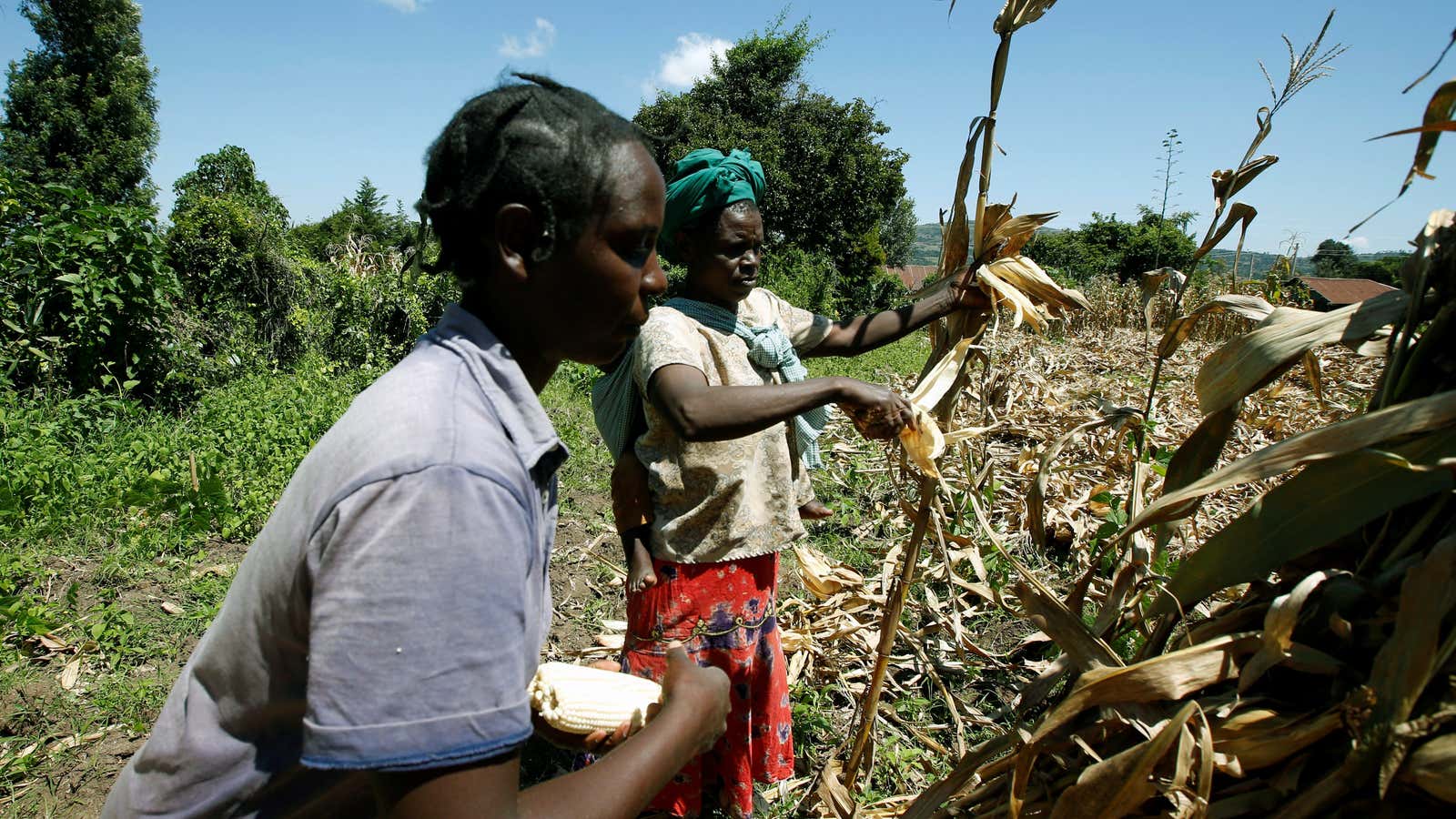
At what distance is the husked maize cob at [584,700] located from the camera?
1300 millimetres

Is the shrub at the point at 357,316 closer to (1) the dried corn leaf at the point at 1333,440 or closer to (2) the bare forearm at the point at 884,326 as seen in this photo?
(2) the bare forearm at the point at 884,326

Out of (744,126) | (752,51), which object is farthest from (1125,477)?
(752,51)

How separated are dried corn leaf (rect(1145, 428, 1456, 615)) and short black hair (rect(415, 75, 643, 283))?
40.8 inches

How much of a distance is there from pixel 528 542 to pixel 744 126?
22.9 m

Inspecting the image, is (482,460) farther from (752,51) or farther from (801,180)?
(752,51)

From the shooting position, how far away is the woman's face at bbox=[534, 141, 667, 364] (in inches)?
41.4

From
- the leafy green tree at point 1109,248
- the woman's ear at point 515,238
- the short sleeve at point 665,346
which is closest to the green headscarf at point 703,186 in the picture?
the short sleeve at point 665,346

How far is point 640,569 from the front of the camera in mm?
2230

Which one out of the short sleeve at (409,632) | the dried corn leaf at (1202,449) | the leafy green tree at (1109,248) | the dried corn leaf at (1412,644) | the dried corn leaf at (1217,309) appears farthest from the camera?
the leafy green tree at (1109,248)

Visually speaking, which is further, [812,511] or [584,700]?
[812,511]

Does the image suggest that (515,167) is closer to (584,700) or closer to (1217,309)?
(584,700)

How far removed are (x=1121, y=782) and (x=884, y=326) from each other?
56.3 inches

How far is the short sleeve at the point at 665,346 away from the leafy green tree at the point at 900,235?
39.1 m

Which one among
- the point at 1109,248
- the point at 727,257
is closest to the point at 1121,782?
the point at 727,257
